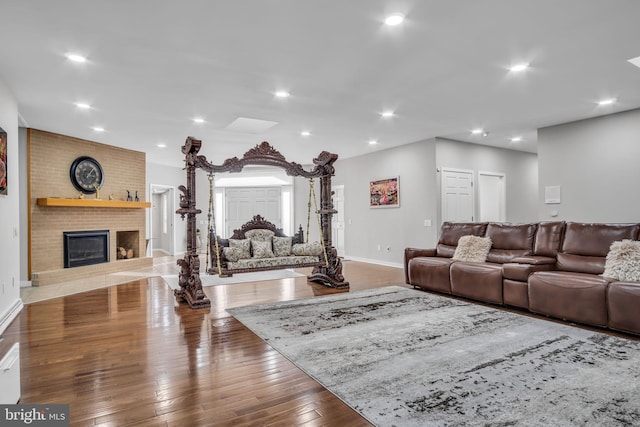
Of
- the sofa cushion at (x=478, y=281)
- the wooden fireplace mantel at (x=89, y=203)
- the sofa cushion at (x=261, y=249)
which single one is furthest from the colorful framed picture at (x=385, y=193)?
the wooden fireplace mantel at (x=89, y=203)

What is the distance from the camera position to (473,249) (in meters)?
5.13

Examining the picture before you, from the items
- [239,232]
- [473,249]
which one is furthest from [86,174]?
[473,249]

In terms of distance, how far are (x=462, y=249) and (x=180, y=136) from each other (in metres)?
5.24

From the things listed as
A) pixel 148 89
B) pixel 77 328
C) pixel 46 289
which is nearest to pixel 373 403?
pixel 77 328

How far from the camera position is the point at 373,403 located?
208 centimetres

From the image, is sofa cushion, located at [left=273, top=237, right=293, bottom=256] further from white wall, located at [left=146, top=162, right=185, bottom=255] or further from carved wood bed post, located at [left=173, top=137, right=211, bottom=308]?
white wall, located at [left=146, top=162, right=185, bottom=255]

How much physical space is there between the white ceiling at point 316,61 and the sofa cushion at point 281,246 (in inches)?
75.7

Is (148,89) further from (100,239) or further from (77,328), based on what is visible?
(100,239)

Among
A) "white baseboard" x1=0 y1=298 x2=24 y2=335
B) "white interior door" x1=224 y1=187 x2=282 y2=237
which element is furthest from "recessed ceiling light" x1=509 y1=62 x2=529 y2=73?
"white interior door" x1=224 y1=187 x2=282 y2=237

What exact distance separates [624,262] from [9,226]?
666 cm

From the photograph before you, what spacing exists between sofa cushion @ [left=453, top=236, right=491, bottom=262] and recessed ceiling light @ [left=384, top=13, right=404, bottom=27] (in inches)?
136

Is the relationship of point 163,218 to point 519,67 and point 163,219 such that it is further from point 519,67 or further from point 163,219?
point 519,67

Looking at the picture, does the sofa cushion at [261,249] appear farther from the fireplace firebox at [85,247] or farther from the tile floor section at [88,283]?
the fireplace firebox at [85,247]

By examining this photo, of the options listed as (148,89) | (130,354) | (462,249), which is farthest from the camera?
(462,249)
